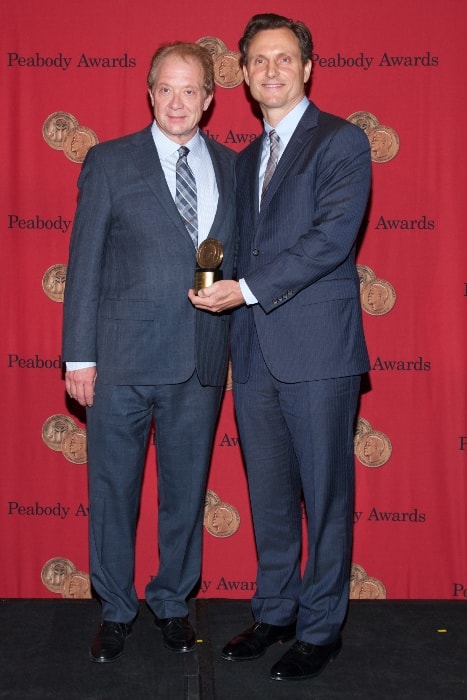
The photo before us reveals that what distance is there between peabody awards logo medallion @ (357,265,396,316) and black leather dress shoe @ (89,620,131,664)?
142 centimetres

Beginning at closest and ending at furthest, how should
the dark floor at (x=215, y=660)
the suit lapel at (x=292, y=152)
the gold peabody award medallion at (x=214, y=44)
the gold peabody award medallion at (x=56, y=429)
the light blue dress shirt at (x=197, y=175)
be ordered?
the dark floor at (x=215, y=660)
the suit lapel at (x=292, y=152)
the light blue dress shirt at (x=197, y=175)
the gold peabody award medallion at (x=214, y=44)
the gold peabody award medallion at (x=56, y=429)

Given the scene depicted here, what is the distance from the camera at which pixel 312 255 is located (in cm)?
225

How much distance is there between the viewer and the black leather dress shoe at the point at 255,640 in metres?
2.43

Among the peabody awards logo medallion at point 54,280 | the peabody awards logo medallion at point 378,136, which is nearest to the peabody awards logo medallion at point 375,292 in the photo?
the peabody awards logo medallion at point 378,136

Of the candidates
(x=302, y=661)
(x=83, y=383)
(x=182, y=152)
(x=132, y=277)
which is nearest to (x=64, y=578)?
(x=83, y=383)

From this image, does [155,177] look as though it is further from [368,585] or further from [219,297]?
[368,585]

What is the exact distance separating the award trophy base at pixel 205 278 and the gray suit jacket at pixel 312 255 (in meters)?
0.10

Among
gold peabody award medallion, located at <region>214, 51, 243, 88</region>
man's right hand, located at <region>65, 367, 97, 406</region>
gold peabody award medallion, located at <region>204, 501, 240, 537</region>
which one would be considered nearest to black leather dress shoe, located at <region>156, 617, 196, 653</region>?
gold peabody award medallion, located at <region>204, 501, 240, 537</region>

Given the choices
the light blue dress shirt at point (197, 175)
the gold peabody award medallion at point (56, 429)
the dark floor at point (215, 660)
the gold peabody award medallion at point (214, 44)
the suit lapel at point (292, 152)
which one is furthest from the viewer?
the gold peabody award medallion at point (56, 429)

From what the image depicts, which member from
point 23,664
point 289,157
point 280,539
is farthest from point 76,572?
point 289,157

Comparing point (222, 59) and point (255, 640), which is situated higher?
point (222, 59)

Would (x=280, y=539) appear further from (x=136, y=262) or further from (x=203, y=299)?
(x=136, y=262)

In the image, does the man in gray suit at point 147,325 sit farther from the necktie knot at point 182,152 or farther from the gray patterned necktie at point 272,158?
the gray patterned necktie at point 272,158

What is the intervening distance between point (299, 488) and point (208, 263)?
0.78 metres
